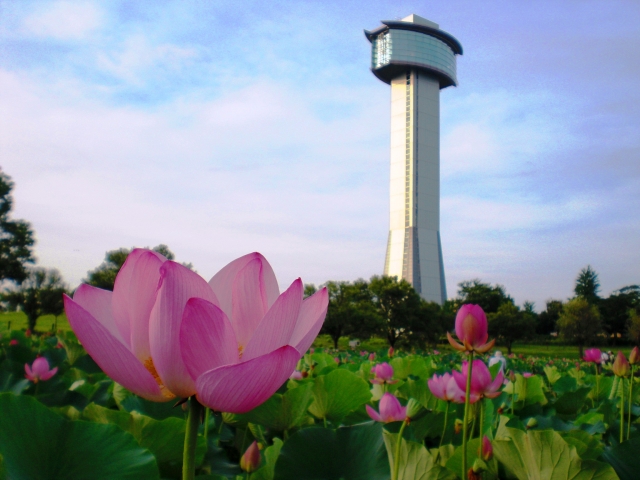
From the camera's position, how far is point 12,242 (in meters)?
26.6

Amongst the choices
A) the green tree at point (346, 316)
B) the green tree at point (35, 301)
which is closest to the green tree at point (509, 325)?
the green tree at point (346, 316)

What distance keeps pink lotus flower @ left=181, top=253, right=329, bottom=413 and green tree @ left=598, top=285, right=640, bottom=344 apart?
1883 inches

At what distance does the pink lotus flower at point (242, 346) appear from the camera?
1.38ft

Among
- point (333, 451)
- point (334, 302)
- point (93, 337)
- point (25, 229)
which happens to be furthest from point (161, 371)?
point (25, 229)

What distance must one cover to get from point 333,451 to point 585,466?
352 mm

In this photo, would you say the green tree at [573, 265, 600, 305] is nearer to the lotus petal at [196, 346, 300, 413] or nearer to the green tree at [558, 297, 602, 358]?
the green tree at [558, 297, 602, 358]

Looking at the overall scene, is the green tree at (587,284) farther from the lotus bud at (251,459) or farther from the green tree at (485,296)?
the lotus bud at (251,459)

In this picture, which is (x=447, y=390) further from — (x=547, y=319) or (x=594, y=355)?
(x=547, y=319)

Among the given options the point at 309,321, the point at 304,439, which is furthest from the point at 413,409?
the point at 309,321

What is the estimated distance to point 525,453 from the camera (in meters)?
0.81

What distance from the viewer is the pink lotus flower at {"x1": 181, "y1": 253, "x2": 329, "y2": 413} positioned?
421mm

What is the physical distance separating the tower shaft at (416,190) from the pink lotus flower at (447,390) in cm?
4549

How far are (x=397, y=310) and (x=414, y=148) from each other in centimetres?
2130

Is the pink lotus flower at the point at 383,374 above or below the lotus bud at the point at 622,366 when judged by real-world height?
below
